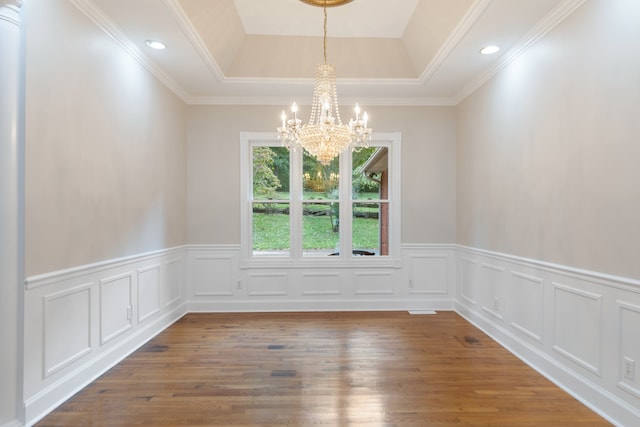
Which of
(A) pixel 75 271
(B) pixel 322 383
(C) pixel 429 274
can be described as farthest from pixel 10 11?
(C) pixel 429 274

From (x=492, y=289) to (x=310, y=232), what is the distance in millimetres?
2319

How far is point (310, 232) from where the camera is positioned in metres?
4.85

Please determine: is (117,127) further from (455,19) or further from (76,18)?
(455,19)

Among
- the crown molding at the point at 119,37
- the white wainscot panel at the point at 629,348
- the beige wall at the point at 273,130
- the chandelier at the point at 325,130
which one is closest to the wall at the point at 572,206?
the white wainscot panel at the point at 629,348

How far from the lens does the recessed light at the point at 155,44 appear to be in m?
3.15

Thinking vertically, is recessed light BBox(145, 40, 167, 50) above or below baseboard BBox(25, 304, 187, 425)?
above

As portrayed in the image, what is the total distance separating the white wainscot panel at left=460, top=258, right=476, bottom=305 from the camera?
4.24m

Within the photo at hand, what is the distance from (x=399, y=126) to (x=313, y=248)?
2.02 metres

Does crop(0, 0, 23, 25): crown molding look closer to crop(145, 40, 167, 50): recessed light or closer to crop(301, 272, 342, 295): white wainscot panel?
crop(145, 40, 167, 50): recessed light

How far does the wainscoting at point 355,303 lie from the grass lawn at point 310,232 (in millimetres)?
321

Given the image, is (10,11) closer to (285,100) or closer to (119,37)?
(119,37)

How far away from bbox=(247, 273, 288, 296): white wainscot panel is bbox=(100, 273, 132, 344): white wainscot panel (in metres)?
1.66

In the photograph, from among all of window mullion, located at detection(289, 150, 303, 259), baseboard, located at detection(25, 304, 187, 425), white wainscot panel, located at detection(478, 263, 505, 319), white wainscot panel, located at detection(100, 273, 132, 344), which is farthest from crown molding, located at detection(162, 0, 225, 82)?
white wainscot panel, located at detection(478, 263, 505, 319)

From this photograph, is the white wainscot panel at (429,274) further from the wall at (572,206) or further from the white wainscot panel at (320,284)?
the white wainscot panel at (320,284)
